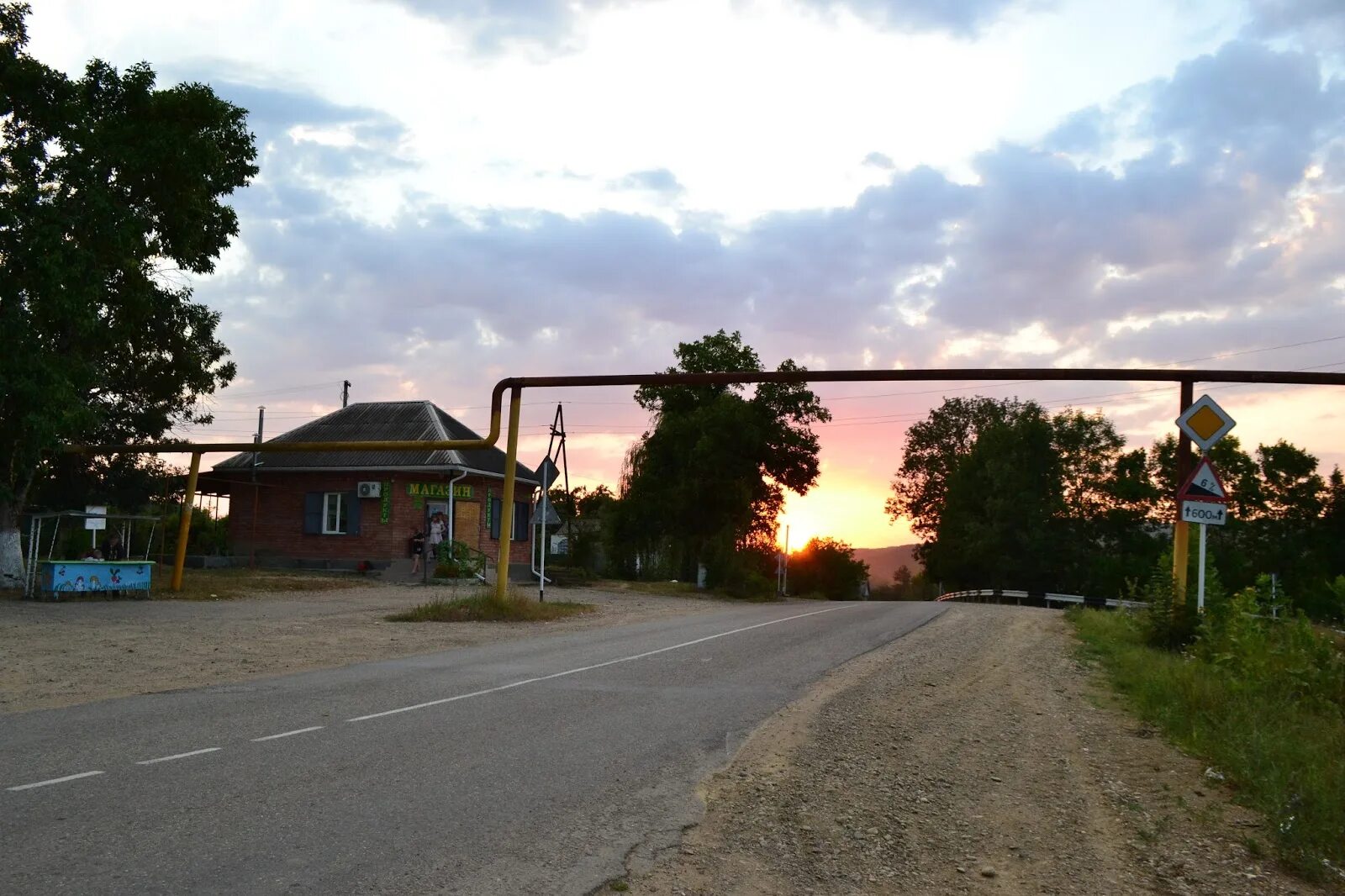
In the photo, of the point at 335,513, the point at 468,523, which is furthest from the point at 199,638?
the point at 335,513

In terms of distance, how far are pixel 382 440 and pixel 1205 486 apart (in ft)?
105

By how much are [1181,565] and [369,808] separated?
45.9 feet

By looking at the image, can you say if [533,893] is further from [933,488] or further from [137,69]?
[933,488]

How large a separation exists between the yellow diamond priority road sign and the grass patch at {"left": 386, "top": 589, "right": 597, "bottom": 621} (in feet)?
43.8

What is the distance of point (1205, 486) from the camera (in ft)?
45.4

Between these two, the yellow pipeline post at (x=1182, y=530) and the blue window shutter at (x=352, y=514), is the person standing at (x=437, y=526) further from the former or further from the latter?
the yellow pipeline post at (x=1182, y=530)

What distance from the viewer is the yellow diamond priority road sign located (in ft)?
47.6

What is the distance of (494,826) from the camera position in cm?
592

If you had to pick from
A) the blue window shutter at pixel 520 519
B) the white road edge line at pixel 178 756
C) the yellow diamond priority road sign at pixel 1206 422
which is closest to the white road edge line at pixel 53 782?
the white road edge line at pixel 178 756

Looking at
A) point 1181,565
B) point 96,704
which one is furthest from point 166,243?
point 1181,565

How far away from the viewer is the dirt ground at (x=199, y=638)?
12234 mm

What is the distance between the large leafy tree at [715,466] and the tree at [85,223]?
2226cm

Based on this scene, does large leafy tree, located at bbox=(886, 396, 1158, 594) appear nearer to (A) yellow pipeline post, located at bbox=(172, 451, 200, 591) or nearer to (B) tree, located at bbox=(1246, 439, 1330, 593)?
(B) tree, located at bbox=(1246, 439, 1330, 593)

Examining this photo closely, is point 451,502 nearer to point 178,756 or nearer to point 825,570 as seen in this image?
point 178,756
